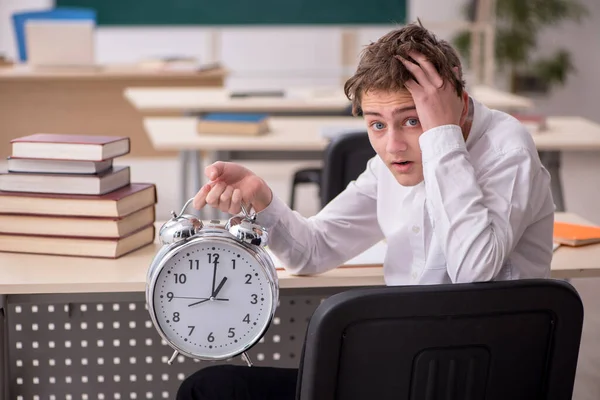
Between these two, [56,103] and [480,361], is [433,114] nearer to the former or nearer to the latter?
[480,361]

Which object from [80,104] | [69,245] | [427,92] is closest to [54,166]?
[69,245]

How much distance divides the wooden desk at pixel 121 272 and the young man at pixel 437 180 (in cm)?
17

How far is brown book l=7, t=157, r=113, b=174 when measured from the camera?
1.90m

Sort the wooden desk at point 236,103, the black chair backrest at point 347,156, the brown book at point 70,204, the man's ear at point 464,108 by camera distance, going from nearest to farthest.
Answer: the man's ear at point 464,108
the brown book at point 70,204
the black chair backrest at point 347,156
the wooden desk at point 236,103

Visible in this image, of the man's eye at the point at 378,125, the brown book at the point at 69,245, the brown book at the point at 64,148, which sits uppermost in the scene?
the man's eye at the point at 378,125

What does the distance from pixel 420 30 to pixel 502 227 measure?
0.36 metres

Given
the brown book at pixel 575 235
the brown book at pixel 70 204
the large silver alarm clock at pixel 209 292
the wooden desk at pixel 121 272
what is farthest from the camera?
the brown book at pixel 575 235

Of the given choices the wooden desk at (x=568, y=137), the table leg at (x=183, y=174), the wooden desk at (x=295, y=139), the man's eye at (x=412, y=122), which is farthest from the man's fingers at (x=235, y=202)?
the table leg at (x=183, y=174)

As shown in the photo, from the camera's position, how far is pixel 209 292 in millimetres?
1468

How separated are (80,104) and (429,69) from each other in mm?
5443

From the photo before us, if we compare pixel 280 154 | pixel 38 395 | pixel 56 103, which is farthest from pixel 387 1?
pixel 38 395

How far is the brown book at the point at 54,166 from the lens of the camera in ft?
6.25

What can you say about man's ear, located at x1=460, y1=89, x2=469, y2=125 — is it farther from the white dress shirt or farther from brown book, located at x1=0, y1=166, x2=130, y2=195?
brown book, located at x1=0, y1=166, x2=130, y2=195

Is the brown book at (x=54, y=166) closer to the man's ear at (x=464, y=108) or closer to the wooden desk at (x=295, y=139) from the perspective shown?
the man's ear at (x=464, y=108)
